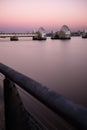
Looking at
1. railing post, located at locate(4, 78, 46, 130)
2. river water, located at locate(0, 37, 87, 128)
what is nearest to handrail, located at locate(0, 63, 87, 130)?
railing post, located at locate(4, 78, 46, 130)

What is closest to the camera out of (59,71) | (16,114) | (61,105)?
(61,105)

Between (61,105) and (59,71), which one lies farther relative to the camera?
(59,71)

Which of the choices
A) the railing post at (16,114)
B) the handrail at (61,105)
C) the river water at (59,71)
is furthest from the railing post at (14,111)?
the river water at (59,71)

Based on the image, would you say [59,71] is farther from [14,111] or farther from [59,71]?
[14,111]

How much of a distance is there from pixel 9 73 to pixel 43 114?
34.6 ft

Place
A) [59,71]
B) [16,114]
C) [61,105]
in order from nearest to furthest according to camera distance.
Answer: [61,105], [16,114], [59,71]

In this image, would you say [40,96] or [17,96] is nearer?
[40,96]

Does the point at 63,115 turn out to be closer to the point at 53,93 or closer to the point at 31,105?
the point at 53,93

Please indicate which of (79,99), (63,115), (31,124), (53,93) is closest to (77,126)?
(63,115)

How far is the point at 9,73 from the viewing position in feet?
6.29

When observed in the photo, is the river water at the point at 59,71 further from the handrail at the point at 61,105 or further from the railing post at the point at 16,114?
the handrail at the point at 61,105

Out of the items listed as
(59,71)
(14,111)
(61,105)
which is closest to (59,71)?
(59,71)

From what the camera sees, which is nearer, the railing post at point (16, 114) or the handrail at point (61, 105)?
the handrail at point (61, 105)

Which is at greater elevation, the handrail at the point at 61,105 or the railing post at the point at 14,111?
the handrail at the point at 61,105
